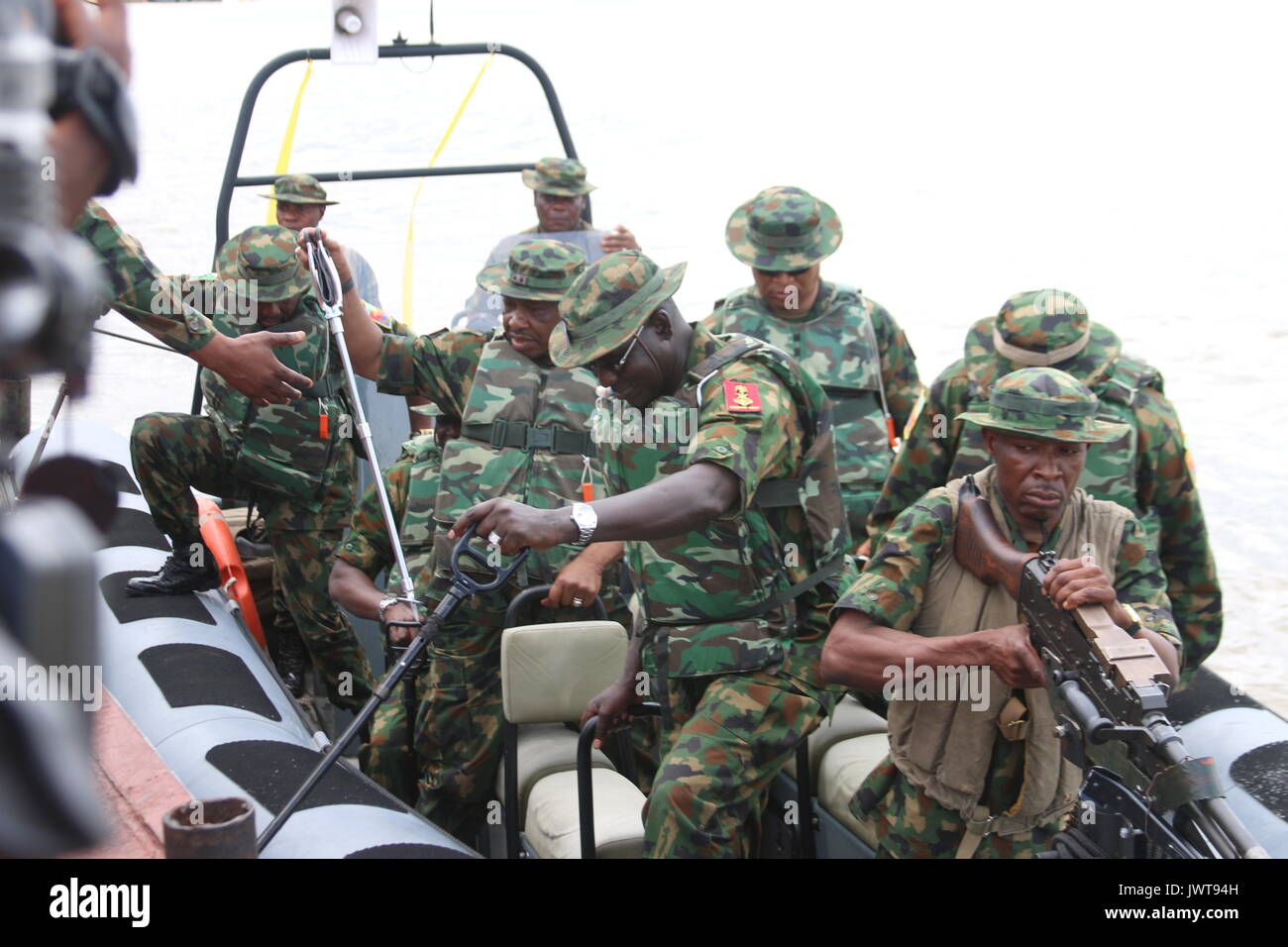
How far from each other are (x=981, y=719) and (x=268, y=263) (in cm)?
316

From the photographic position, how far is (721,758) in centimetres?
376

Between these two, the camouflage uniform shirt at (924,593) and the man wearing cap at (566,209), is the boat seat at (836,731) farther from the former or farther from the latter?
the man wearing cap at (566,209)

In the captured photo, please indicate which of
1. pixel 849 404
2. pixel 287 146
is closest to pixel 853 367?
pixel 849 404

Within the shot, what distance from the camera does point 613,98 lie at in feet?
69.5

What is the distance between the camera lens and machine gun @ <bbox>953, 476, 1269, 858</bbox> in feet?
8.67

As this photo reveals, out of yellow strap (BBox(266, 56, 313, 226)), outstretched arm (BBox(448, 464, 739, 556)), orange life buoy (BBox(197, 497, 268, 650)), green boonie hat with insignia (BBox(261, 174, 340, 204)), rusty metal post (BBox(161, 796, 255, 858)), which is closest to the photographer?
rusty metal post (BBox(161, 796, 255, 858))

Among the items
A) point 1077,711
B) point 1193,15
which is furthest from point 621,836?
point 1193,15

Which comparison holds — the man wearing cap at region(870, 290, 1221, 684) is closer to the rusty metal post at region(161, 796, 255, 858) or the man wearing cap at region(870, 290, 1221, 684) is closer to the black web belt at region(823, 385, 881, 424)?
the black web belt at region(823, 385, 881, 424)

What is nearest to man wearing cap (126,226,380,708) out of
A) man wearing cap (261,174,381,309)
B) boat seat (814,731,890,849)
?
man wearing cap (261,174,381,309)

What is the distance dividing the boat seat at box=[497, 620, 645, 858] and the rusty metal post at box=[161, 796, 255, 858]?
5.27 ft

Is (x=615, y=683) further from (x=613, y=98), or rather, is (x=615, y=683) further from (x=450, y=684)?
(x=613, y=98)

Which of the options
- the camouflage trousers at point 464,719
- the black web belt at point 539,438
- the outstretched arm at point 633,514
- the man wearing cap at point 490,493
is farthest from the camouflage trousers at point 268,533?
the outstretched arm at point 633,514

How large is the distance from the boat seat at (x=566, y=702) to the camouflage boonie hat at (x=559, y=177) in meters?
3.13

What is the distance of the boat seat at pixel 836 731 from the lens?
171 inches
